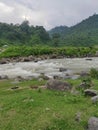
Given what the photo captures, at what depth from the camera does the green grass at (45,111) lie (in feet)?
45.6

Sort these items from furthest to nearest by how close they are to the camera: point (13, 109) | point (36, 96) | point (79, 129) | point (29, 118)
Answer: point (36, 96) < point (13, 109) < point (29, 118) < point (79, 129)

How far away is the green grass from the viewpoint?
13.9m

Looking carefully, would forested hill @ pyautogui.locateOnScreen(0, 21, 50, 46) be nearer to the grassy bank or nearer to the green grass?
the grassy bank

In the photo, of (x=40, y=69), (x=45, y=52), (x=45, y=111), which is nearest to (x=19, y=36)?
(x=45, y=52)

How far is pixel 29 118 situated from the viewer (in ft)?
47.9

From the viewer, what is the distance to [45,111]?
1520cm

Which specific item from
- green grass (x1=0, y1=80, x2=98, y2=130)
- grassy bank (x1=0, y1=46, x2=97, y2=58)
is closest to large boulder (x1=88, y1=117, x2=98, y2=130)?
green grass (x1=0, y1=80, x2=98, y2=130)

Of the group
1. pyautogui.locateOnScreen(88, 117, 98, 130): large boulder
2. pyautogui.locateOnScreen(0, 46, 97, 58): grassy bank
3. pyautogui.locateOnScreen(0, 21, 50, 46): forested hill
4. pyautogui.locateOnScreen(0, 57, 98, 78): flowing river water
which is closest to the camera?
pyautogui.locateOnScreen(88, 117, 98, 130): large boulder

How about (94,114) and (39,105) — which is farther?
(39,105)

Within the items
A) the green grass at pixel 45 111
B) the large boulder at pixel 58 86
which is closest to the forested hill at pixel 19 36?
the large boulder at pixel 58 86

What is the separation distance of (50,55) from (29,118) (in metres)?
66.8

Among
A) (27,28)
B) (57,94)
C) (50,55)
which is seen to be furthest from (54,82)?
(27,28)

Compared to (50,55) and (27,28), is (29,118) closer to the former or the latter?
(50,55)

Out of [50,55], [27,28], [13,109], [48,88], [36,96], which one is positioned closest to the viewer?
[13,109]
